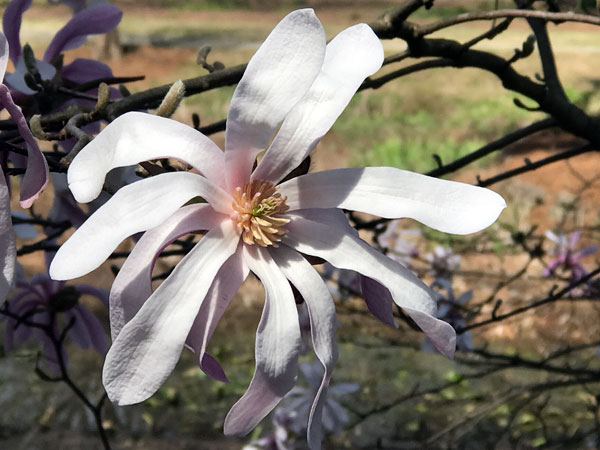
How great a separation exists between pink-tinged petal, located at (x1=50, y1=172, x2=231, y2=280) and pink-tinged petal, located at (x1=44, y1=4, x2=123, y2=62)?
0.41 meters

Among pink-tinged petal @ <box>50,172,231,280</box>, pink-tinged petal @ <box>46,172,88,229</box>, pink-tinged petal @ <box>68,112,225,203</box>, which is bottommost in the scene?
pink-tinged petal @ <box>46,172,88,229</box>

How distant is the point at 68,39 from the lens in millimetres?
856

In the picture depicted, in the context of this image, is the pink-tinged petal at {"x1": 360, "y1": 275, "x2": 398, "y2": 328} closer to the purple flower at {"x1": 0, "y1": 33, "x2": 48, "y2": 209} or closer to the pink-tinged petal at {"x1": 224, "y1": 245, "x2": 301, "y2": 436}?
the pink-tinged petal at {"x1": 224, "y1": 245, "x2": 301, "y2": 436}

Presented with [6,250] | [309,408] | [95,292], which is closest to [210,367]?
[6,250]

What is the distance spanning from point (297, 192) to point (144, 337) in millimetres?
163

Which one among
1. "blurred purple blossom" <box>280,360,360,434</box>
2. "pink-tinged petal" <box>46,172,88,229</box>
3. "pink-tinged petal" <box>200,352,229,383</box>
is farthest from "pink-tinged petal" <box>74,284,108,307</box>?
"blurred purple blossom" <box>280,360,360,434</box>

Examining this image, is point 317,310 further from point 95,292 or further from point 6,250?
point 95,292

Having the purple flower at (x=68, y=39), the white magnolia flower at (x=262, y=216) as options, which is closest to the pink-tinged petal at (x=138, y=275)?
the white magnolia flower at (x=262, y=216)

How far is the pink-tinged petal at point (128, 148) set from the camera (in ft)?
1.58

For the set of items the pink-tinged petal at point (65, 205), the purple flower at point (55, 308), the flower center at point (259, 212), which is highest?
the flower center at point (259, 212)

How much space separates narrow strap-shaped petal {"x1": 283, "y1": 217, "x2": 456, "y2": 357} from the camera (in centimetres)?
53

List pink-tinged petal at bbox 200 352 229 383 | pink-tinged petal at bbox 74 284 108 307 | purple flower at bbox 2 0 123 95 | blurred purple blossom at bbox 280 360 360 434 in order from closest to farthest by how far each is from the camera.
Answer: pink-tinged petal at bbox 200 352 229 383, purple flower at bbox 2 0 123 95, pink-tinged petal at bbox 74 284 108 307, blurred purple blossom at bbox 280 360 360 434

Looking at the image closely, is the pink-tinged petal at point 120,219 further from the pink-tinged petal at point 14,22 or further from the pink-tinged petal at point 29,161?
the pink-tinged petal at point 14,22

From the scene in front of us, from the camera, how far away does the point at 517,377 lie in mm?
3230
